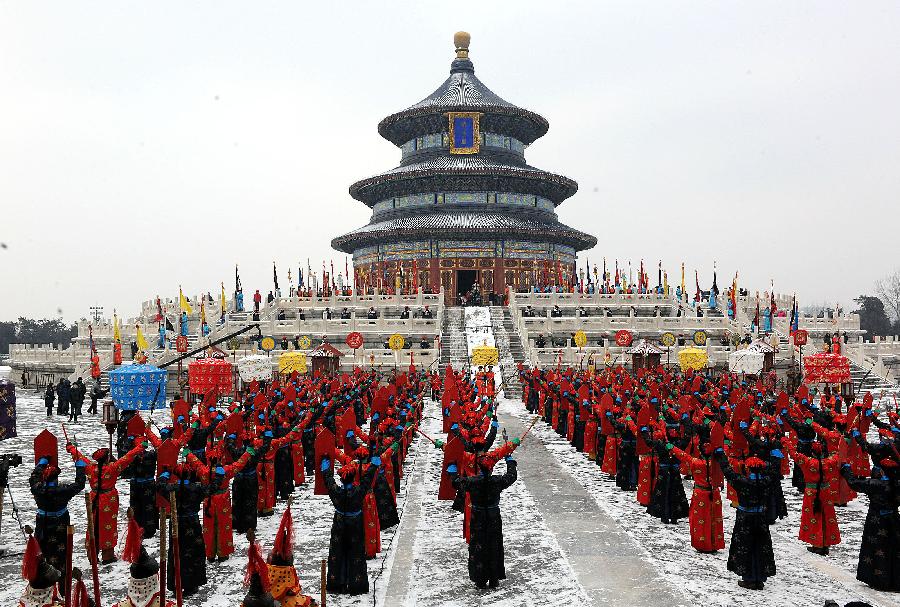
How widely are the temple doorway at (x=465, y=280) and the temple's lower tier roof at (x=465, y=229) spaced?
2.54 metres

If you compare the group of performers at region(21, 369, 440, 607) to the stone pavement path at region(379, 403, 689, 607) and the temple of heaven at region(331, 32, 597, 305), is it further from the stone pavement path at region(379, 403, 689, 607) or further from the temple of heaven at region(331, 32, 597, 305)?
the temple of heaven at region(331, 32, 597, 305)

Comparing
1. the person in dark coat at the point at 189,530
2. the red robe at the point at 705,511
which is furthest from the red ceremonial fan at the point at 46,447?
the red robe at the point at 705,511

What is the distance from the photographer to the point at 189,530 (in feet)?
29.0

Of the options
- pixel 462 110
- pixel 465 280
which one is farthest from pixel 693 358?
pixel 462 110

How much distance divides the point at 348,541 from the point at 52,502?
3.70 m

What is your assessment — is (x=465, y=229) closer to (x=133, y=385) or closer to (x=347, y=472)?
(x=133, y=385)

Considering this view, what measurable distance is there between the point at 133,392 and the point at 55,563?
15.5 meters

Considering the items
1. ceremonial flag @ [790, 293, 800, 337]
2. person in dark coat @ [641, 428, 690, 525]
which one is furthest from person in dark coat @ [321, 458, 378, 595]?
ceremonial flag @ [790, 293, 800, 337]

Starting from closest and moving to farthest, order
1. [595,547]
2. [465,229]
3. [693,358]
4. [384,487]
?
[595,547] < [384,487] < [693,358] < [465,229]

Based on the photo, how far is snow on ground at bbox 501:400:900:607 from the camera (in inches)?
330

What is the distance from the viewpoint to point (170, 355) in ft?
109

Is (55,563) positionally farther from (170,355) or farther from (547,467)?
(170,355)

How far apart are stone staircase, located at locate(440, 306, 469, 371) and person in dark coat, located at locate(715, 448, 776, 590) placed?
22.2 metres

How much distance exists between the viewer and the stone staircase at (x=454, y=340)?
1297 inches
